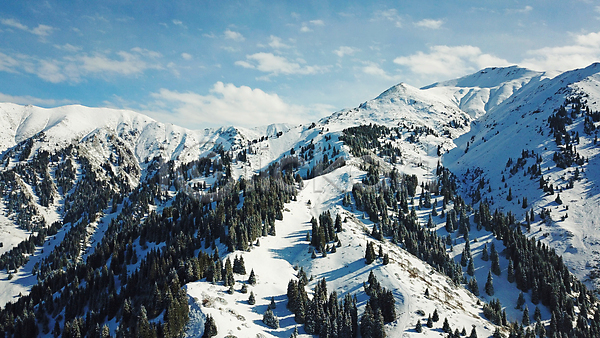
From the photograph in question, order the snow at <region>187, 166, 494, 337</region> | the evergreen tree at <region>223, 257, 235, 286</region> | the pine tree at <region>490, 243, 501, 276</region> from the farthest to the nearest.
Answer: the pine tree at <region>490, 243, 501, 276</region> → the evergreen tree at <region>223, 257, 235, 286</region> → the snow at <region>187, 166, 494, 337</region>

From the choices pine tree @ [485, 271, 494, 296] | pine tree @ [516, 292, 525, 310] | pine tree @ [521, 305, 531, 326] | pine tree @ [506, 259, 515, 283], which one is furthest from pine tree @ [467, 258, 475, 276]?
pine tree @ [521, 305, 531, 326]

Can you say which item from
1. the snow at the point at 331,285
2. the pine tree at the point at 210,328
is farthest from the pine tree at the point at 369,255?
the pine tree at the point at 210,328

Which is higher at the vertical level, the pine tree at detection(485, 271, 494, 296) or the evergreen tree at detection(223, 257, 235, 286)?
the evergreen tree at detection(223, 257, 235, 286)

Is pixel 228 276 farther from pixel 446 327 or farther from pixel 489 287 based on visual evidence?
pixel 489 287

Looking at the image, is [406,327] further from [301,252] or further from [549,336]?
[549,336]

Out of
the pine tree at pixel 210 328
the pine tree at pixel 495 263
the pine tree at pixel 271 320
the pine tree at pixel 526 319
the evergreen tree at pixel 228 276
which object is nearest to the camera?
the pine tree at pixel 210 328

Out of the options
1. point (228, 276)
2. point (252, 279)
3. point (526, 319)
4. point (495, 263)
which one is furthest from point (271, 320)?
point (495, 263)

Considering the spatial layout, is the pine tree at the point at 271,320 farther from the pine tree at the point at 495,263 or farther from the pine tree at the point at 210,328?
the pine tree at the point at 495,263

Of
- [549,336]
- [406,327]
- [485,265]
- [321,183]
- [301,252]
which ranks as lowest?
[549,336]

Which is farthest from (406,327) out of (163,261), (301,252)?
(163,261)

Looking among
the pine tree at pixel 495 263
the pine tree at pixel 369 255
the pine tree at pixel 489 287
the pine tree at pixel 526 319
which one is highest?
the pine tree at pixel 369 255

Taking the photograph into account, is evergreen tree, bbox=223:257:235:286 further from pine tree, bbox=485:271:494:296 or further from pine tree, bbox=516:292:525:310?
pine tree, bbox=516:292:525:310
